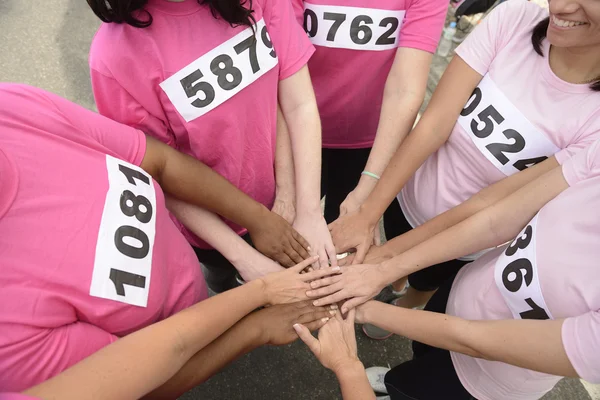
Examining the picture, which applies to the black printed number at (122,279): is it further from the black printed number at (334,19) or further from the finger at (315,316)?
the black printed number at (334,19)

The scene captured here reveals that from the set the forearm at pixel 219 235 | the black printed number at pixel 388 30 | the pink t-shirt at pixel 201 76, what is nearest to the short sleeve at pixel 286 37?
the pink t-shirt at pixel 201 76

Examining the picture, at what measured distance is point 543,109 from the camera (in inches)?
41.8

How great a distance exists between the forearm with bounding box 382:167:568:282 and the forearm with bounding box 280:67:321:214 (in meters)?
0.34

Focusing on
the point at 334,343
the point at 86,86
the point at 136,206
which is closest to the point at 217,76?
the point at 136,206

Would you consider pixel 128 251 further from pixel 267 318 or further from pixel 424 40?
pixel 424 40

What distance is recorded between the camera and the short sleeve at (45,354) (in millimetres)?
685

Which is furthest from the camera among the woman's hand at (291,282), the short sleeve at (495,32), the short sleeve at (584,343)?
the woman's hand at (291,282)

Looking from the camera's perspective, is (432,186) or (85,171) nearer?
(85,171)

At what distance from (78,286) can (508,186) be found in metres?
1.08

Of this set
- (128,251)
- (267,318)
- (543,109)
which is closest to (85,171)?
(128,251)

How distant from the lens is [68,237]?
781 millimetres

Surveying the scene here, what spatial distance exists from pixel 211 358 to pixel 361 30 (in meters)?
1.03

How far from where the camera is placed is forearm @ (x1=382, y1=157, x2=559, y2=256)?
1090 millimetres

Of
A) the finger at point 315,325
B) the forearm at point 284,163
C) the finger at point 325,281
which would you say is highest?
the forearm at point 284,163
